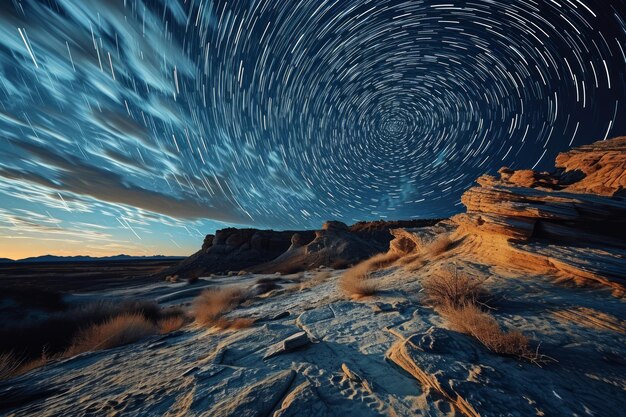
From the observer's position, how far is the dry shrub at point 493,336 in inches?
135

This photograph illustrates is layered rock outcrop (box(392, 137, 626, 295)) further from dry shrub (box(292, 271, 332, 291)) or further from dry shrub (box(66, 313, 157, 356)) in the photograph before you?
dry shrub (box(66, 313, 157, 356))

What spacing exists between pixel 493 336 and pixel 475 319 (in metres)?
0.61

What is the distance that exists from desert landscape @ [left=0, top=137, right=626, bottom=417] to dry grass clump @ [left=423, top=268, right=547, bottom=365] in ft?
0.09

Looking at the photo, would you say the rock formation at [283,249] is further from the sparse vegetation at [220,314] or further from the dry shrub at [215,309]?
the sparse vegetation at [220,314]

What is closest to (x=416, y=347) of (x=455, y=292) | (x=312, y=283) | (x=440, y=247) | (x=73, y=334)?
(x=455, y=292)

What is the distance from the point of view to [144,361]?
4.87 meters

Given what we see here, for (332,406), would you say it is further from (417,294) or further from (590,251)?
(590,251)

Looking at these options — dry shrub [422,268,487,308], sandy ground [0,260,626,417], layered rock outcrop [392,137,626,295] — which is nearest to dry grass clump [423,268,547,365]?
dry shrub [422,268,487,308]

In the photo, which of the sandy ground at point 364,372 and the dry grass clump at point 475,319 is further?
the dry grass clump at point 475,319

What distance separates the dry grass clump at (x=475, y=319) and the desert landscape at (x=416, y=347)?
0.09ft

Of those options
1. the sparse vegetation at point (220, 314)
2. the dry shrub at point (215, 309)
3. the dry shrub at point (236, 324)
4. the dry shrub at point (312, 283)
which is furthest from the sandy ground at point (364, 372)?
the dry shrub at point (312, 283)

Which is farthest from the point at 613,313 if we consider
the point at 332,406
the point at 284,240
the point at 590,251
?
the point at 284,240

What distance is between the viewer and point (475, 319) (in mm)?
4219

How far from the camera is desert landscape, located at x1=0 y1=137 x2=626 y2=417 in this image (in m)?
2.85
